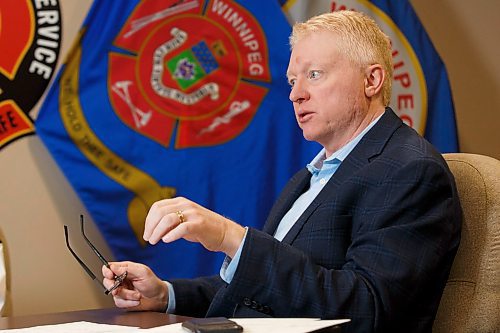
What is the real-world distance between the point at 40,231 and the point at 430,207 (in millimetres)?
1409

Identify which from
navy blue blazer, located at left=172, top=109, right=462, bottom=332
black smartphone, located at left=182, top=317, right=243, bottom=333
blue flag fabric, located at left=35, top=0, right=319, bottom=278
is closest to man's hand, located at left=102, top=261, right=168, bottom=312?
navy blue blazer, located at left=172, top=109, right=462, bottom=332

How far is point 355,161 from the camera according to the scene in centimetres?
151

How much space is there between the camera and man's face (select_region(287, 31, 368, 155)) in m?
1.59

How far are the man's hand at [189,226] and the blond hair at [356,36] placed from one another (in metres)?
0.55

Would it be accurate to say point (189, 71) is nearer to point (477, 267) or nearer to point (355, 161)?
point (355, 161)

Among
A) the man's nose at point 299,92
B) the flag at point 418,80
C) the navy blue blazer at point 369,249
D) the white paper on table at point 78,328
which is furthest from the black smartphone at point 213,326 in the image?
the flag at point 418,80

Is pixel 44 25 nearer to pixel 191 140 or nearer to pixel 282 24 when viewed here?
pixel 191 140

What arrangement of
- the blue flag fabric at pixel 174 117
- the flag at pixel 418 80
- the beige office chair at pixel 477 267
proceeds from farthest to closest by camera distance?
1. the flag at pixel 418 80
2. the blue flag fabric at pixel 174 117
3. the beige office chair at pixel 477 267

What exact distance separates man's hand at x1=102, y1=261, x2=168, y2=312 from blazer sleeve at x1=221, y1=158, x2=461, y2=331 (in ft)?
1.07

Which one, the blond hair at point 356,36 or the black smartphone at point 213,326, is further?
the blond hair at point 356,36

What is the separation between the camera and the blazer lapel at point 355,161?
58.5 inches

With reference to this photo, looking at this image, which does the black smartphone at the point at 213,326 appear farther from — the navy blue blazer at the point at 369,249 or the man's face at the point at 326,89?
the man's face at the point at 326,89

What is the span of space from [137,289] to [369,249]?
0.50 meters

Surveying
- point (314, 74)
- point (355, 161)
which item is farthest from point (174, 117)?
point (355, 161)
